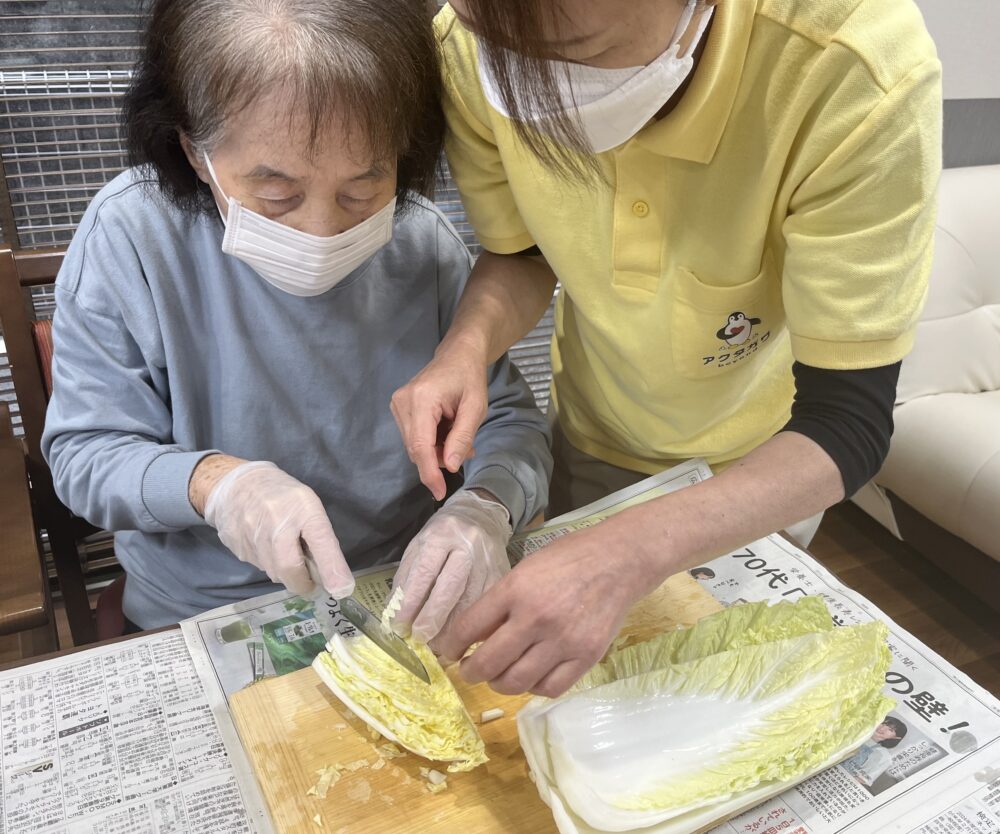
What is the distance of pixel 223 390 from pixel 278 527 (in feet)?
1.23

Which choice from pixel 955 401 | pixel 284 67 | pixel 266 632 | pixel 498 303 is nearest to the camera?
pixel 284 67

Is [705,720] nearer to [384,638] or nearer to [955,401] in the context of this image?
[384,638]

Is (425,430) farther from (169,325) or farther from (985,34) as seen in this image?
(985,34)

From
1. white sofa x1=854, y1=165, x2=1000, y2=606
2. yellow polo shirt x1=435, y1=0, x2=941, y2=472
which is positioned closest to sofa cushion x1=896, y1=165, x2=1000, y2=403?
white sofa x1=854, y1=165, x2=1000, y2=606

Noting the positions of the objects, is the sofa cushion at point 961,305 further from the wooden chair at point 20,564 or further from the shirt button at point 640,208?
the wooden chair at point 20,564

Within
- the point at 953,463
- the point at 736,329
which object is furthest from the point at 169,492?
the point at 953,463

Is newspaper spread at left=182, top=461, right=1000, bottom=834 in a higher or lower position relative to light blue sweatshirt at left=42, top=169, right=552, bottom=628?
lower

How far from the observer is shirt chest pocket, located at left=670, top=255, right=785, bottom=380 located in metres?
1.27

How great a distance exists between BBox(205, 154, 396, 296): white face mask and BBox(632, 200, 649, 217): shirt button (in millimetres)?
386

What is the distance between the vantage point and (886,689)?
1271 mm

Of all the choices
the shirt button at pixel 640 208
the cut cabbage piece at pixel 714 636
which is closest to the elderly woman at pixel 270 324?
the cut cabbage piece at pixel 714 636

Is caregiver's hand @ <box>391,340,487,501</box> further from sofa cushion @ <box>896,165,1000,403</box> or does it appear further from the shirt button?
sofa cushion @ <box>896,165,1000,403</box>

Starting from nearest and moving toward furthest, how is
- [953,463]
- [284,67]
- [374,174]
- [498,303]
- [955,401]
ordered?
[284,67]
[374,174]
[498,303]
[953,463]
[955,401]

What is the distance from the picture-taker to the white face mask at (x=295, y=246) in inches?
48.2
